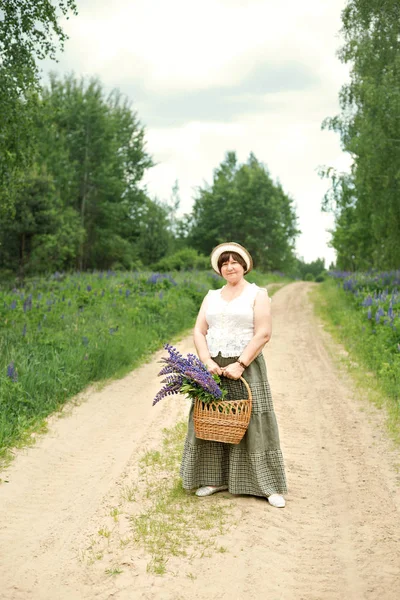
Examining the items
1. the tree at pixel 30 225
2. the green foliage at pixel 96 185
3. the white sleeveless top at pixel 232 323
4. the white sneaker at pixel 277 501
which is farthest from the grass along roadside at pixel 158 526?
the green foliage at pixel 96 185

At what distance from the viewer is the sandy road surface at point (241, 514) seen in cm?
437

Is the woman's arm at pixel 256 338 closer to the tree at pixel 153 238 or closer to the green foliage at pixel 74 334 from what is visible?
the green foliage at pixel 74 334

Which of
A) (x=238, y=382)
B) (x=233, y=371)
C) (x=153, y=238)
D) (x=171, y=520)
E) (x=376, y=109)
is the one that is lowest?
(x=171, y=520)

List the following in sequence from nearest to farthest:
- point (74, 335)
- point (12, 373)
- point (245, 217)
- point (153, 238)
A: 1. point (12, 373)
2. point (74, 335)
3. point (153, 238)
4. point (245, 217)

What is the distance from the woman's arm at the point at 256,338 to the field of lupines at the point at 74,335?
3072mm

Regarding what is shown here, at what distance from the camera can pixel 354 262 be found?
1847 inches

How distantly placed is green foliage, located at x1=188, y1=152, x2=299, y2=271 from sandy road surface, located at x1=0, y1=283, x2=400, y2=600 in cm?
4833

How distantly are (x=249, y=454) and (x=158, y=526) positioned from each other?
3.62 feet

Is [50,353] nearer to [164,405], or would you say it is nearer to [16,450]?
[164,405]

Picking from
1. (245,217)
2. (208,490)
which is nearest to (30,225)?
(208,490)

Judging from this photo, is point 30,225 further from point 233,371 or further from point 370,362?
point 233,371

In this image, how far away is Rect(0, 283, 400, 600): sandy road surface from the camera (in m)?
4.37

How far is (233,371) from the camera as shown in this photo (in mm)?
5664

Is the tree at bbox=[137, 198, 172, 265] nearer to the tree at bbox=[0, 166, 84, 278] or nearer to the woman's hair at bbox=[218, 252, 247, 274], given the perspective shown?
the tree at bbox=[0, 166, 84, 278]
